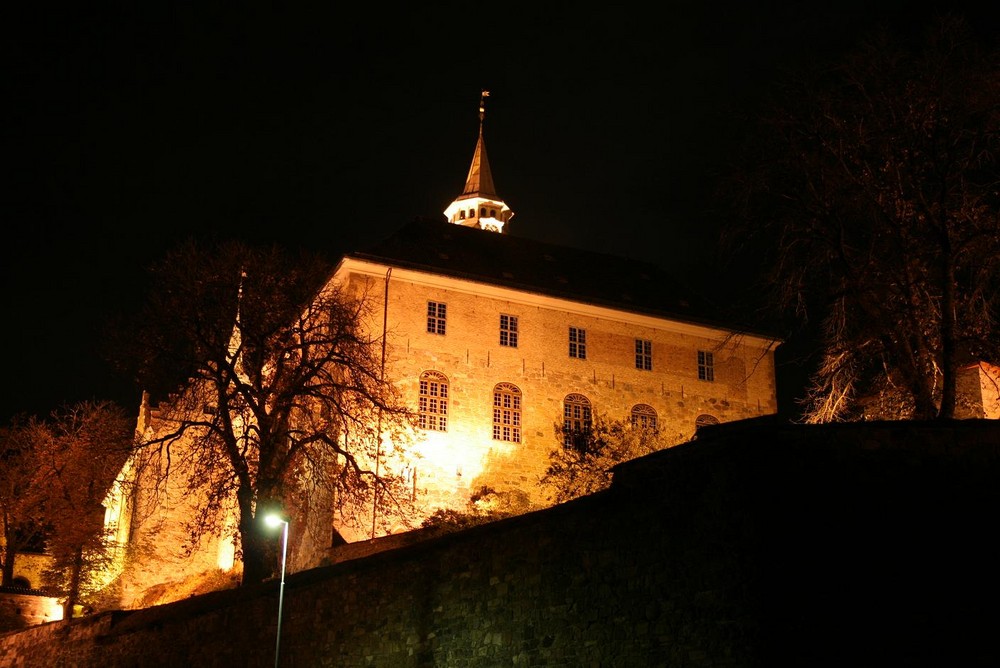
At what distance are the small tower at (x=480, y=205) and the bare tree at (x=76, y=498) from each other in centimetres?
2832

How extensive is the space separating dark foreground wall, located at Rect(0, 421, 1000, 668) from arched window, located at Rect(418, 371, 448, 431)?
77.2 feet

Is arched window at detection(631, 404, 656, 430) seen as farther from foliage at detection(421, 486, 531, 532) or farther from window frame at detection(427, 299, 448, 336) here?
window frame at detection(427, 299, 448, 336)

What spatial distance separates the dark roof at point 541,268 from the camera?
144ft

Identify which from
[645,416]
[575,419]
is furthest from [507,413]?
[645,416]

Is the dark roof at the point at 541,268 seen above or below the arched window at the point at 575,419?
above

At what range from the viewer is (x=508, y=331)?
4356cm

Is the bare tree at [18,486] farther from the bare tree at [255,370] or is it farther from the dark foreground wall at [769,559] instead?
the dark foreground wall at [769,559]

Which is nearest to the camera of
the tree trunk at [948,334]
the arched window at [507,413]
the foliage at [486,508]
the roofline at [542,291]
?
the tree trunk at [948,334]

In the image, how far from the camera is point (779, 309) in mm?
24219

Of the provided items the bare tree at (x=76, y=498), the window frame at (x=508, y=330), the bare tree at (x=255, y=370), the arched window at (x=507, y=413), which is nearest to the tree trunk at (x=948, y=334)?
the bare tree at (x=255, y=370)

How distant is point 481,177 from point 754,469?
6704 centimetres

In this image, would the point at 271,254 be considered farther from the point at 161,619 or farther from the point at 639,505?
the point at 639,505

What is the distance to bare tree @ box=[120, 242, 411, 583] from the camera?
31438 mm

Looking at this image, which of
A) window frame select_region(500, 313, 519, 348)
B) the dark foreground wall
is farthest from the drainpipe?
the dark foreground wall
